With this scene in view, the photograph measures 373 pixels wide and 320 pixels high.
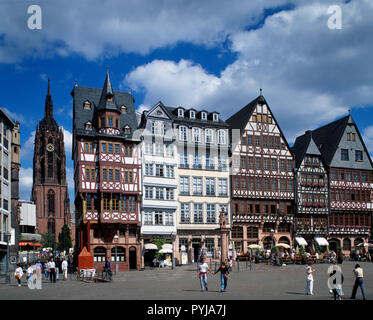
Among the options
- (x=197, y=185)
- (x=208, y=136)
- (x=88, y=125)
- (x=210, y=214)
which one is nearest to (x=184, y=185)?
(x=197, y=185)

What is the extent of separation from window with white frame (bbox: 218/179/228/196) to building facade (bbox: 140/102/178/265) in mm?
5375

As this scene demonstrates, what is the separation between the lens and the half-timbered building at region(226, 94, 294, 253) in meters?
53.4

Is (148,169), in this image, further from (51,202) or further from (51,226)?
(51,202)

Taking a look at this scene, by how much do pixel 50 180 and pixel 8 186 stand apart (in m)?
82.9

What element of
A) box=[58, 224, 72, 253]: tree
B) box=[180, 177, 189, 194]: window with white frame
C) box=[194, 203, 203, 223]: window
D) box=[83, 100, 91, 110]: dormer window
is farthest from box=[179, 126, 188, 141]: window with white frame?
box=[58, 224, 72, 253]: tree

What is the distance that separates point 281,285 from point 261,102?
32704mm

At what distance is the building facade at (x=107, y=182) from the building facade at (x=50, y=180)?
78206mm

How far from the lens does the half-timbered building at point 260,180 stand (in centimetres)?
5341

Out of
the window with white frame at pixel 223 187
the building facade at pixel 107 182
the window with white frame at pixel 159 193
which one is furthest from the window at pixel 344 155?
the building facade at pixel 107 182

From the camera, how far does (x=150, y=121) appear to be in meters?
50.2

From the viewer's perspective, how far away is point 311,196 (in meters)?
56.8

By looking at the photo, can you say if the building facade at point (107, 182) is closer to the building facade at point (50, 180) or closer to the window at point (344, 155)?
the window at point (344, 155)

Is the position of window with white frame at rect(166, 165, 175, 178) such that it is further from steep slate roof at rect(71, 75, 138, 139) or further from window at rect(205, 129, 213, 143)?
window at rect(205, 129, 213, 143)
